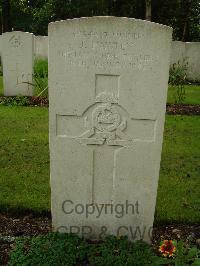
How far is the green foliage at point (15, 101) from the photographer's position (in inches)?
376

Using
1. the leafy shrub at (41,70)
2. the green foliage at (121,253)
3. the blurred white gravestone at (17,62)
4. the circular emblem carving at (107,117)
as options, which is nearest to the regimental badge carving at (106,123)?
the circular emblem carving at (107,117)

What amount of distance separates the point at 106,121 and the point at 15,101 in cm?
653

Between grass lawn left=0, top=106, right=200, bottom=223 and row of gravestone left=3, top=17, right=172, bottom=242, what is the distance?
2.48ft

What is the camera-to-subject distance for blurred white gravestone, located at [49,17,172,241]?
3.26 metres

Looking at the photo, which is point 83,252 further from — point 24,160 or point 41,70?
point 41,70

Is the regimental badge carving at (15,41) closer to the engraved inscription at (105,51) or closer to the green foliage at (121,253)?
the engraved inscription at (105,51)

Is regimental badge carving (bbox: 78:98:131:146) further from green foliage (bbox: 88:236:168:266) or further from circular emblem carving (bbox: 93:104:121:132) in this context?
green foliage (bbox: 88:236:168:266)

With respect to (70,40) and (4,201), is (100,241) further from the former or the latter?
(70,40)

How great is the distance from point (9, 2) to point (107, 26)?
2236 cm

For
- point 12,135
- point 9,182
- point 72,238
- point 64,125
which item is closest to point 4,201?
point 9,182

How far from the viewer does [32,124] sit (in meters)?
7.83

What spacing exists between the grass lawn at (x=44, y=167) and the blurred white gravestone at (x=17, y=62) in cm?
211

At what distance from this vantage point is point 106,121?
346 centimetres

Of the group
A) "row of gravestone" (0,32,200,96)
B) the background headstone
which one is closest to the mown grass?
"row of gravestone" (0,32,200,96)
